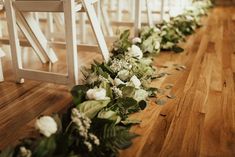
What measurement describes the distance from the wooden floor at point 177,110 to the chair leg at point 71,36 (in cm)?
12

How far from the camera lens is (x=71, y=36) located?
1470 millimetres

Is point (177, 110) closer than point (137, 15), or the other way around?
point (177, 110)

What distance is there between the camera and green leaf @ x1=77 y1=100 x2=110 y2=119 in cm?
110

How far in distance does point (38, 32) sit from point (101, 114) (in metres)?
0.94

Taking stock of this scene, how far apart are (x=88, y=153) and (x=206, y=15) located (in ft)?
12.8

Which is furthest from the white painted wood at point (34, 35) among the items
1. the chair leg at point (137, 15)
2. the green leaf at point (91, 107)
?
the green leaf at point (91, 107)

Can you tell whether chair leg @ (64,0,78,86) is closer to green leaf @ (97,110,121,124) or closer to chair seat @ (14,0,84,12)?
chair seat @ (14,0,84,12)

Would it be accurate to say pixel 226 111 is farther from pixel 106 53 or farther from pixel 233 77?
pixel 106 53

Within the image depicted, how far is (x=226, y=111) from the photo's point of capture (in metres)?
1.40

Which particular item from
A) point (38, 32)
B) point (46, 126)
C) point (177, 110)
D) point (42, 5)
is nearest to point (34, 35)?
point (38, 32)

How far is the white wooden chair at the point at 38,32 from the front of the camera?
145 centimetres

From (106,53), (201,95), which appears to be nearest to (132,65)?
(106,53)

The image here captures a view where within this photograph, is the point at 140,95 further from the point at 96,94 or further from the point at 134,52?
the point at 134,52

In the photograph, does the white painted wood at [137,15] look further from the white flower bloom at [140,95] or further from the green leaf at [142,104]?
the green leaf at [142,104]
